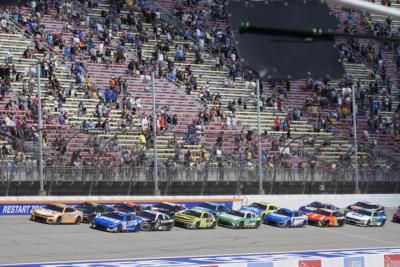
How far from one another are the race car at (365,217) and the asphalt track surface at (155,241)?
2.12 metres

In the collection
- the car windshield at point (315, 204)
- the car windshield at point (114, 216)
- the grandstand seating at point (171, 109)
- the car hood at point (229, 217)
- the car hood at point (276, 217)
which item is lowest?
the car hood at point (276, 217)

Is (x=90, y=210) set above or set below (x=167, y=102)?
below

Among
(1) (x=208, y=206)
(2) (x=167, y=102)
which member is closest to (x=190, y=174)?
(1) (x=208, y=206)

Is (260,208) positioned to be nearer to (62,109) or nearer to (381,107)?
(62,109)

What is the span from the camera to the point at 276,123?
53094 mm

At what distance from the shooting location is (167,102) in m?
51.7

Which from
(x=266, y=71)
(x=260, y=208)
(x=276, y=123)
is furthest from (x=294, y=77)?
(x=276, y=123)

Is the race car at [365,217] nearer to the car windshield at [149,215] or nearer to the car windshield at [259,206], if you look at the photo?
the car windshield at [259,206]

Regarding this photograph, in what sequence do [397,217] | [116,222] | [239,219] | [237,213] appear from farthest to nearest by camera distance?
[397,217]
[237,213]
[239,219]
[116,222]

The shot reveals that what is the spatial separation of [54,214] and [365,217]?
17.4m

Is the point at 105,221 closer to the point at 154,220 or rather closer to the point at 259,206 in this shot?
the point at 154,220

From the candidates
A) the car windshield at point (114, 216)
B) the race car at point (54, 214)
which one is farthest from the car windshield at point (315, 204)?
the race car at point (54, 214)

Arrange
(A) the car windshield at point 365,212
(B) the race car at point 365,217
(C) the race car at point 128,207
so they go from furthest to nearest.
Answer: (A) the car windshield at point 365,212 → (B) the race car at point 365,217 → (C) the race car at point 128,207

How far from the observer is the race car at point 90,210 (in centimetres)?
3931
